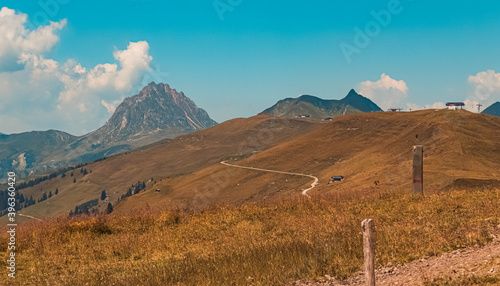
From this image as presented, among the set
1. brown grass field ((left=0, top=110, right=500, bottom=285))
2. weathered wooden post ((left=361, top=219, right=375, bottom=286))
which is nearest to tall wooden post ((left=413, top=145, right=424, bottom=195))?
brown grass field ((left=0, top=110, right=500, bottom=285))

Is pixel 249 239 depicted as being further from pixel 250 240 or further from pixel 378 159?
pixel 378 159

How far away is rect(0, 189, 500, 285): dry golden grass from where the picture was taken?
1286 cm

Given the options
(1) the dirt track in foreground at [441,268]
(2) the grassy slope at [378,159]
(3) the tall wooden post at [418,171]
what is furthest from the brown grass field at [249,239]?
(2) the grassy slope at [378,159]

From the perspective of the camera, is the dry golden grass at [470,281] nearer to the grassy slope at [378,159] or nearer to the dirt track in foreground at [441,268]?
the dirt track in foreground at [441,268]

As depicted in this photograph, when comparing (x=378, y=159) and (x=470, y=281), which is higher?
(x=378, y=159)

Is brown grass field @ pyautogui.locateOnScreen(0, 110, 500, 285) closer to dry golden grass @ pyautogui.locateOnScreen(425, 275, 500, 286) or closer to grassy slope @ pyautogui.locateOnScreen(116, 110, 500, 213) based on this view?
dry golden grass @ pyautogui.locateOnScreen(425, 275, 500, 286)

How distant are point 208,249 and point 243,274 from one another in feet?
11.4

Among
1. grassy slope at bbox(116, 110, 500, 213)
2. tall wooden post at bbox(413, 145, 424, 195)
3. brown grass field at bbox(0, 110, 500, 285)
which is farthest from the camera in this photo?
grassy slope at bbox(116, 110, 500, 213)

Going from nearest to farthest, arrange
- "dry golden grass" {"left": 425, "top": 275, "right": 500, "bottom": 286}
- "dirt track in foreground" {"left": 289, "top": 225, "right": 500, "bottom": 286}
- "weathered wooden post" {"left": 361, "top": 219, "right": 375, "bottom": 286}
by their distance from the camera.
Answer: "weathered wooden post" {"left": 361, "top": 219, "right": 375, "bottom": 286}
"dry golden grass" {"left": 425, "top": 275, "right": 500, "bottom": 286}
"dirt track in foreground" {"left": 289, "top": 225, "right": 500, "bottom": 286}

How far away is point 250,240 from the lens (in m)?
16.2

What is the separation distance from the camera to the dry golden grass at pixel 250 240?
12.9m

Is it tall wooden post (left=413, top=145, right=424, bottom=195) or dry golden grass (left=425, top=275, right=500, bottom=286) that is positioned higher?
tall wooden post (left=413, top=145, right=424, bottom=195)

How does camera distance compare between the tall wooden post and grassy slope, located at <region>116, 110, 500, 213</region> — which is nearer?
the tall wooden post

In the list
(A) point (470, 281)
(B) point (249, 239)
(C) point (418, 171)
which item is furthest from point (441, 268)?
(C) point (418, 171)
